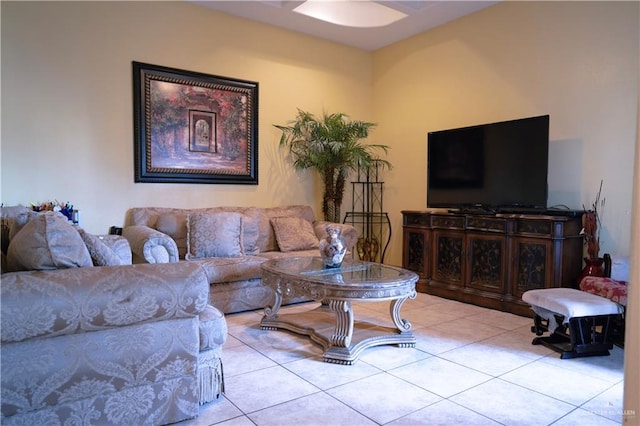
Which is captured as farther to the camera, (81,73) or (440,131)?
(440,131)

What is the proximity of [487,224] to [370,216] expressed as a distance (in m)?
2.07

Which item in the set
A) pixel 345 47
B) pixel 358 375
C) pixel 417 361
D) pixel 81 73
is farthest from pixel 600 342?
pixel 81 73

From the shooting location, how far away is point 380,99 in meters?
5.67

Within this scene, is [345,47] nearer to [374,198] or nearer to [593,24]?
[374,198]

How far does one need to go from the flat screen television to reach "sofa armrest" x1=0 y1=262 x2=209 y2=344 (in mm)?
3091

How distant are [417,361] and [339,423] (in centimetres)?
92

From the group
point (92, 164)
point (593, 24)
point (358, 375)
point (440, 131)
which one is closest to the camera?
point (358, 375)

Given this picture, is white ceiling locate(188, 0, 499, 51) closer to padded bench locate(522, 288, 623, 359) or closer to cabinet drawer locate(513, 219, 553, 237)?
cabinet drawer locate(513, 219, 553, 237)

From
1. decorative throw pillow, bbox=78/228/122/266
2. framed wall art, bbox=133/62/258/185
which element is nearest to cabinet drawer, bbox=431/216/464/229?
framed wall art, bbox=133/62/258/185

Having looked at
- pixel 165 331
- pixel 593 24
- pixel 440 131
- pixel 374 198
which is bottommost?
pixel 165 331

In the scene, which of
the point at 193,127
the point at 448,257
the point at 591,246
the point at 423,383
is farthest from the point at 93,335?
the point at 591,246

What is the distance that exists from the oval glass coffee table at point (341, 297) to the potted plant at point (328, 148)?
1.83 m

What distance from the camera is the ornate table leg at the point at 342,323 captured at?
2.60 m

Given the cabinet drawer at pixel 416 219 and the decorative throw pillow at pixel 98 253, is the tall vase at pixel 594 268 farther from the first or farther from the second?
the decorative throw pillow at pixel 98 253
